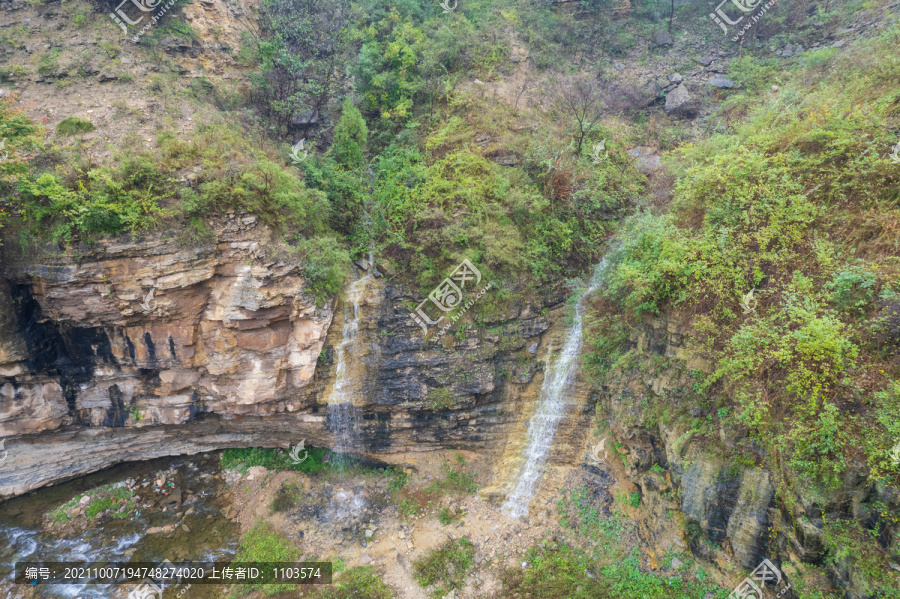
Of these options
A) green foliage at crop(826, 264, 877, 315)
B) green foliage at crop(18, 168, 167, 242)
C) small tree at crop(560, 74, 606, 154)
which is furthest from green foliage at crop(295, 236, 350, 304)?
green foliage at crop(826, 264, 877, 315)

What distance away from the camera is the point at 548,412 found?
1232 centimetres

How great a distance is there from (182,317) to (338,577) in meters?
8.35

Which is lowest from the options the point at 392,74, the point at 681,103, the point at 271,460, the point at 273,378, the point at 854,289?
the point at 271,460

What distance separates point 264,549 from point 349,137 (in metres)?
13.4

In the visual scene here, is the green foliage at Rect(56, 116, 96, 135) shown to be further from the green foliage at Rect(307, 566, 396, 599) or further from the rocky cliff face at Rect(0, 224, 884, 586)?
the green foliage at Rect(307, 566, 396, 599)

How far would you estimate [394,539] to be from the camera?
11.7 metres

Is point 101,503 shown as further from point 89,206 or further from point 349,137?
point 349,137

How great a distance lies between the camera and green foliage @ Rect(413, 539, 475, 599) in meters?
10.5

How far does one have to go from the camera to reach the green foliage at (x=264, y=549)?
36.9 ft

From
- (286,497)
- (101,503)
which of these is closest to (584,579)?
(286,497)

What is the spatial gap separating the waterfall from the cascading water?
5.63 metres

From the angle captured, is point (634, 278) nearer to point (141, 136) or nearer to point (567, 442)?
point (567, 442)

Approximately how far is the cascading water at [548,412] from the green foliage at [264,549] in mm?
6465

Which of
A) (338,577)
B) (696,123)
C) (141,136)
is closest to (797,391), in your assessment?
(338,577)
